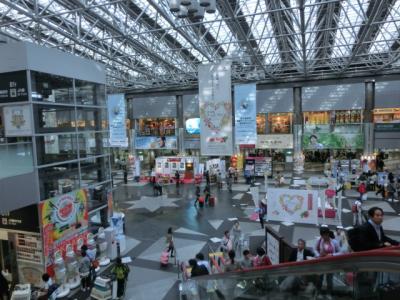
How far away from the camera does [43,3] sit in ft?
47.6

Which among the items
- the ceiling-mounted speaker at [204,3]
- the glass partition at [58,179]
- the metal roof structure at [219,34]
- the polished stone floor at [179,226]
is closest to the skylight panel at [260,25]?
the metal roof structure at [219,34]

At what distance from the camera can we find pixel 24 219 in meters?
A: 9.32

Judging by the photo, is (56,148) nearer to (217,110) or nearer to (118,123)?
(217,110)

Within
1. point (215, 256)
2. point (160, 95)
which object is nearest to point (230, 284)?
point (215, 256)

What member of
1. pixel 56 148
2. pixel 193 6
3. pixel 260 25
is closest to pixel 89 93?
pixel 56 148

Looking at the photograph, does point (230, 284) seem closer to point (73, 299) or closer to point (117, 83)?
point (73, 299)

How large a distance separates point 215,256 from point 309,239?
4.71 m

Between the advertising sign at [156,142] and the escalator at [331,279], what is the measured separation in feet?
93.0

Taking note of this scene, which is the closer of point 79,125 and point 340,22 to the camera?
point 79,125

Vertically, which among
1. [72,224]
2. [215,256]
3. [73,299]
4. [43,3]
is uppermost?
[43,3]

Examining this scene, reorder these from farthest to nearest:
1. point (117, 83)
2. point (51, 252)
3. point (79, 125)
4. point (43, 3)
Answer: point (117, 83) → point (43, 3) → point (79, 125) → point (51, 252)

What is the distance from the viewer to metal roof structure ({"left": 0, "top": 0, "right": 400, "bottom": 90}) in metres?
13.5

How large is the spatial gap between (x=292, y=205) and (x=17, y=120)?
38.6 ft

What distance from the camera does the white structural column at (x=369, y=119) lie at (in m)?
26.3
